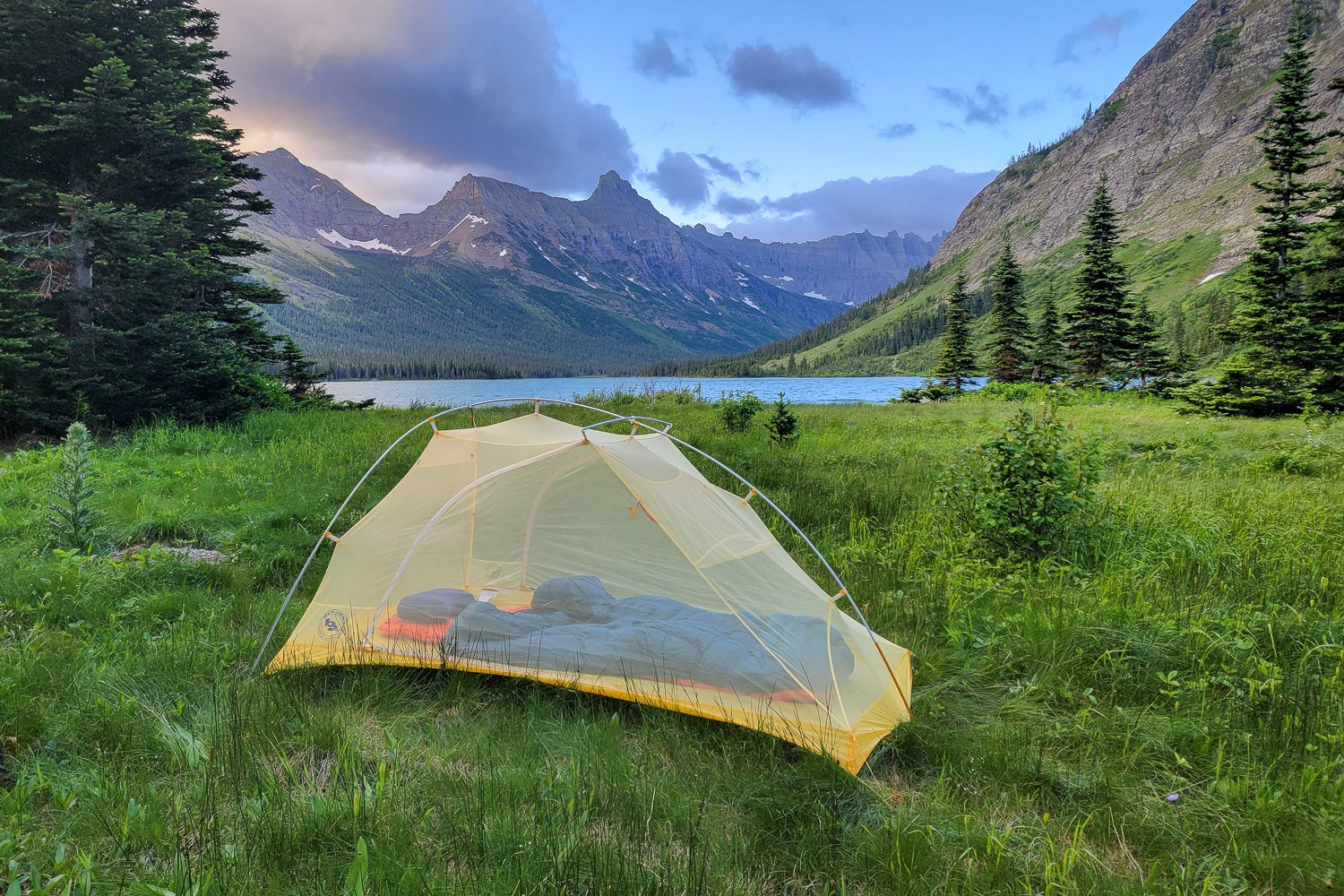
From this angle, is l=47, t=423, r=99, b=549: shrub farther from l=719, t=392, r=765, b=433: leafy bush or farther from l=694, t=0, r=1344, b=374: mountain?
l=694, t=0, r=1344, b=374: mountain

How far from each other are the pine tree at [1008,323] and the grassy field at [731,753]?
32.7 m

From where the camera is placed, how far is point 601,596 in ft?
14.9

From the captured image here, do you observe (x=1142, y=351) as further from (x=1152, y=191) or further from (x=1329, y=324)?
(x=1152, y=191)

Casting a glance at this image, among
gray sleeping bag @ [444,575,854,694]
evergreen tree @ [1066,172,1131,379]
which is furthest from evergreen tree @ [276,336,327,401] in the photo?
evergreen tree @ [1066,172,1131,379]

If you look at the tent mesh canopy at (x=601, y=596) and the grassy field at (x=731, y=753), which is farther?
the tent mesh canopy at (x=601, y=596)

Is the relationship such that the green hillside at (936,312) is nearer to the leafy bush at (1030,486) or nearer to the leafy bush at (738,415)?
the leafy bush at (738,415)

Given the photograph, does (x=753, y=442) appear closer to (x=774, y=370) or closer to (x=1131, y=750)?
(x=1131, y=750)

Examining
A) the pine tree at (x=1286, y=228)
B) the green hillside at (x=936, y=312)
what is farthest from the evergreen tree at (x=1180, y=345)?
the pine tree at (x=1286, y=228)

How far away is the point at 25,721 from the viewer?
336cm

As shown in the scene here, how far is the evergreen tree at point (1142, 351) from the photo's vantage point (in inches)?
1133

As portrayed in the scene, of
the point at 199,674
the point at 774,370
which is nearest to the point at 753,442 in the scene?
the point at 199,674

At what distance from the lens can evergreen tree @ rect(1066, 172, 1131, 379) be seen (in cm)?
2847

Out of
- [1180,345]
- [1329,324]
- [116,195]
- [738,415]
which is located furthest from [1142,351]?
[1180,345]

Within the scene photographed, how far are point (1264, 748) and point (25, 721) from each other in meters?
6.69
